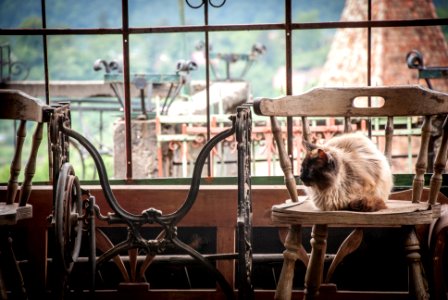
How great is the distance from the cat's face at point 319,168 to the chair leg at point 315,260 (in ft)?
0.59

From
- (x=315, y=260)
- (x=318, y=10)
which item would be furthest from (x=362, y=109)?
(x=318, y=10)

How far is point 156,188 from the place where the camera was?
2.93m

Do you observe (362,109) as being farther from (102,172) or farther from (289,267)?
(102,172)

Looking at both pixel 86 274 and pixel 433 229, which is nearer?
pixel 433 229

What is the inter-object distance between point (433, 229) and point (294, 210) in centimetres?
77

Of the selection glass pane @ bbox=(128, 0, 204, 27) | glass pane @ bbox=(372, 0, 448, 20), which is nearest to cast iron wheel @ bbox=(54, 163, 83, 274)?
glass pane @ bbox=(372, 0, 448, 20)

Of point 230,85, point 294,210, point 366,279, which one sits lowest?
point 366,279

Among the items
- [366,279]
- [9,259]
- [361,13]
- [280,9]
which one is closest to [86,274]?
[9,259]

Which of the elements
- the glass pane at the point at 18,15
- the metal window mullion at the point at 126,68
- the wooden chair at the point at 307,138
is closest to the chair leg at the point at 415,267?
the wooden chair at the point at 307,138

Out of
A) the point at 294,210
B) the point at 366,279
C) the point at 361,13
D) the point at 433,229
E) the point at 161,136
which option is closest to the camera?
the point at 294,210

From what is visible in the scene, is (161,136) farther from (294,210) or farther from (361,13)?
(361,13)

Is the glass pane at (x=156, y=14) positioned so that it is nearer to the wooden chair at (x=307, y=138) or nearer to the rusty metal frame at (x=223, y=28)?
the rusty metal frame at (x=223, y=28)

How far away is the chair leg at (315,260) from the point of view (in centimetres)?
223

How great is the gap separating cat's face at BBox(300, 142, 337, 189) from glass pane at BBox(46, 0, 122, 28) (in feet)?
32.9
